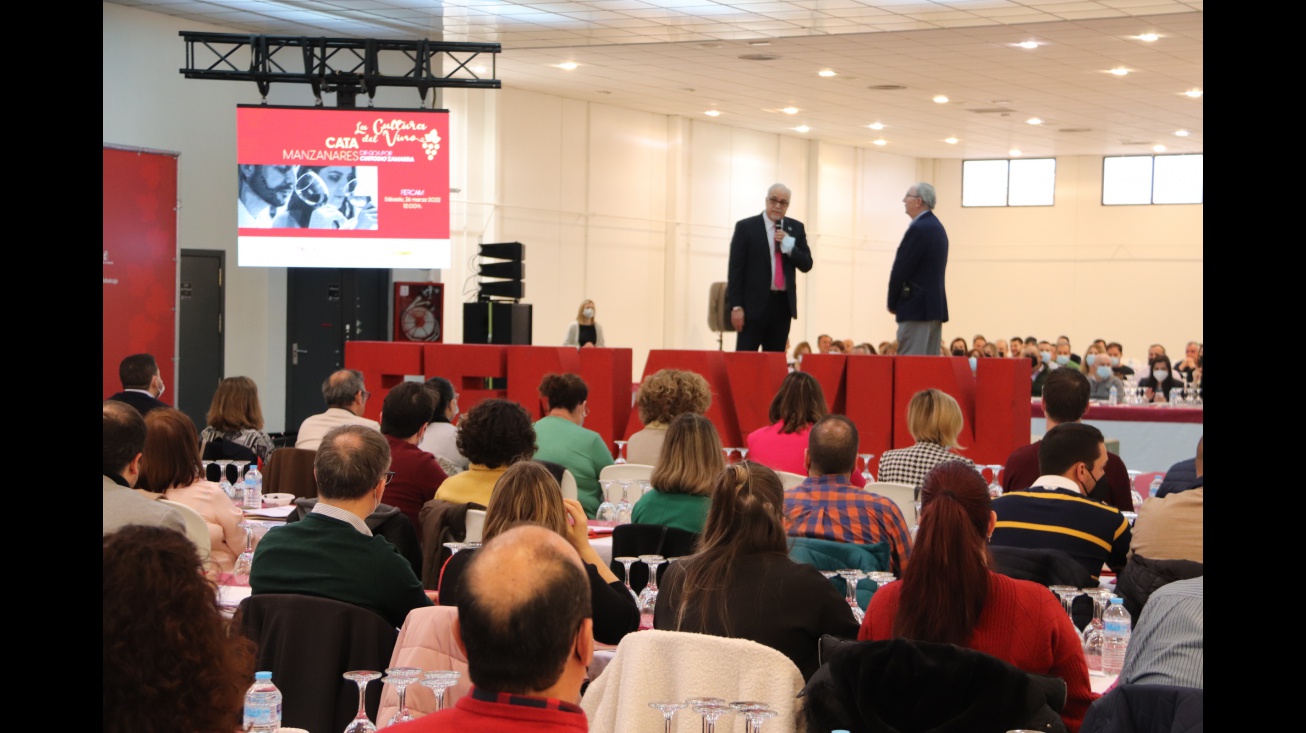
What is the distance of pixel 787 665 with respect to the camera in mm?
2930

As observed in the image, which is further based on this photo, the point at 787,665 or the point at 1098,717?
the point at 787,665

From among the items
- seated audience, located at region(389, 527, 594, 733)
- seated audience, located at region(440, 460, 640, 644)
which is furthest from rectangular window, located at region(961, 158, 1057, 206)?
seated audience, located at region(389, 527, 594, 733)

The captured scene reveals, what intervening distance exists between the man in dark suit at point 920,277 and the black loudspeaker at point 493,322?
5.52m

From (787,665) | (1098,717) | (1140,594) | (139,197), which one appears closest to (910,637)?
(787,665)

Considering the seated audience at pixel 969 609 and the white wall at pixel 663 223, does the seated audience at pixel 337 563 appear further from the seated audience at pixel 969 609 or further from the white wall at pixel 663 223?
the white wall at pixel 663 223

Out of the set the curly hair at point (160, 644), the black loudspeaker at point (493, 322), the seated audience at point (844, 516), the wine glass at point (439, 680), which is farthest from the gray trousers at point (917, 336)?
the curly hair at point (160, 644)

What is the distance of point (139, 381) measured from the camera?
785 cm

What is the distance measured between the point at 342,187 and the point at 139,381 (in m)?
5.71

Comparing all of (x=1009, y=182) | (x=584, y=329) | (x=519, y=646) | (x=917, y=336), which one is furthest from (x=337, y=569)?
(x=1009, y=182)

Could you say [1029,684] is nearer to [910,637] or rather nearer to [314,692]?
[910,637]

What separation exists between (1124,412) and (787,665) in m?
10.3

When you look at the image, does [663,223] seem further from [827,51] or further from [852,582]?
[852,582]

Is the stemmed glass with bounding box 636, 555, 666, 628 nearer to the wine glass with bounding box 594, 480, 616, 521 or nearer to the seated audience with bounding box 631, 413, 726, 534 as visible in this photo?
the seated audience with bounding box 631, 413, 726, 534

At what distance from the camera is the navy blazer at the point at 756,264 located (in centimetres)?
1005
